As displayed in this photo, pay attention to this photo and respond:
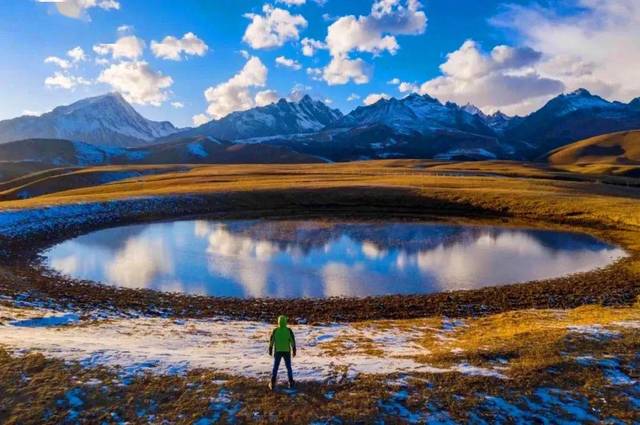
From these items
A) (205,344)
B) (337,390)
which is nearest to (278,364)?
(337,390)

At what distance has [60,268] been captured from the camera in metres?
37.5

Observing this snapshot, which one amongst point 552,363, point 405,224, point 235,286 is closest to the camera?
point 552,363

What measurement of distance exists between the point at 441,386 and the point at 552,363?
4.74m

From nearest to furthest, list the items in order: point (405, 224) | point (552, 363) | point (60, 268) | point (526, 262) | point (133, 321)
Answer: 1. point (552, 363)
2. point (133, 321)
3. point (60, 268)
4. point (526, 262)
5. point (405, 224)

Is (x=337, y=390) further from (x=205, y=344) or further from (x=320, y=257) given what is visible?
(x=320, y=257)

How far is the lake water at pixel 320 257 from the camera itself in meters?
33.5

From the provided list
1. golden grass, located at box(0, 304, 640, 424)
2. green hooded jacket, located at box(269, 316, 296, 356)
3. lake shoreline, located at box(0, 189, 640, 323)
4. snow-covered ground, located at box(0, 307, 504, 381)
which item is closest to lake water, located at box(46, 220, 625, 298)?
lake shoreline, located at box(0, 189, 640, 323)

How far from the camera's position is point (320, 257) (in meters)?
41.8

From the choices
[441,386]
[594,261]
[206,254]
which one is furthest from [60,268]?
[594,261]

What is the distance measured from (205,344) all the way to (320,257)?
21477mm

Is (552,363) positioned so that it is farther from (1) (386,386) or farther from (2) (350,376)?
(2) (350,376)

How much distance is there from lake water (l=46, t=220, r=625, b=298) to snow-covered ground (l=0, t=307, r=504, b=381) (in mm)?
7321

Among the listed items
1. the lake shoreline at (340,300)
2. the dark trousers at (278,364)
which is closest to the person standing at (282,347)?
the dark trousers at (278,364)

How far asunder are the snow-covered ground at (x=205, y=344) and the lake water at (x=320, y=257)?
732 centimetres
